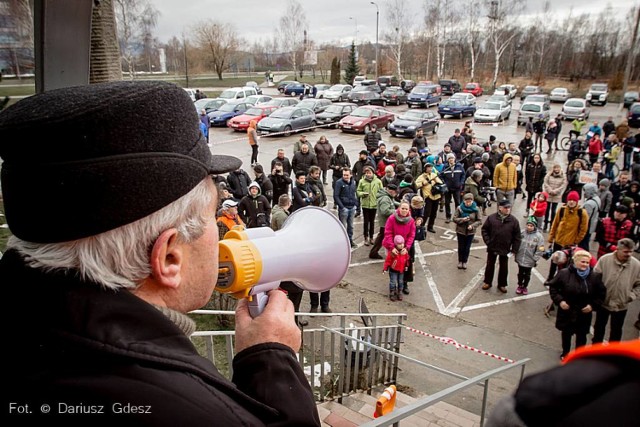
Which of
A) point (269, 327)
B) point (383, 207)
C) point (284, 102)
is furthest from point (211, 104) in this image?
point (269, 327)

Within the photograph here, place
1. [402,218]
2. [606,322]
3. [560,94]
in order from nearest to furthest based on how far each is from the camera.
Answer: [606,322], [402,218], [560,94]

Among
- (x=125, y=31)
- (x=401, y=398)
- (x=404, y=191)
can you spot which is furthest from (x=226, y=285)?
(x=125, y=31)

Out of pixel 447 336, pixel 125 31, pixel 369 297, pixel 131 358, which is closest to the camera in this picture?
pixel 131 358

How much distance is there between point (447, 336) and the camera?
661cm

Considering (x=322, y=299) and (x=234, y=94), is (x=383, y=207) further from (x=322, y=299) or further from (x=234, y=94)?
(x=234, y=94)

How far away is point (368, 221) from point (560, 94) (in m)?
33.0

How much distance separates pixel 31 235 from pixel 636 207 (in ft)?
36.4

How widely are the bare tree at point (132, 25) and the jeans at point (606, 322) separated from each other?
25761 mm

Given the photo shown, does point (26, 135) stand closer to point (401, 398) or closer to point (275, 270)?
point (275, 270)

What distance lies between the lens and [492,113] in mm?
25781

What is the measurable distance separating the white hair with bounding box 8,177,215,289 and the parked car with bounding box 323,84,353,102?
1317 inches

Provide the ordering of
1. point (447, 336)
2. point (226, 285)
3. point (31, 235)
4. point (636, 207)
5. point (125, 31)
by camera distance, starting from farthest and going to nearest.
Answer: point (125, 31) < point (636, 207) < point (447, 336) < point (226, 285) < point (31, 235)

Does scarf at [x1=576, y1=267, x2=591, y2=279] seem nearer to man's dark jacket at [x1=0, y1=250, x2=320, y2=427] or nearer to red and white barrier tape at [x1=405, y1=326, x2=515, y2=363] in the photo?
red and white barrier tape at [x1=405, y1=326, x2=515, y2=363]

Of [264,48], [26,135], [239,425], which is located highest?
[264,48]
